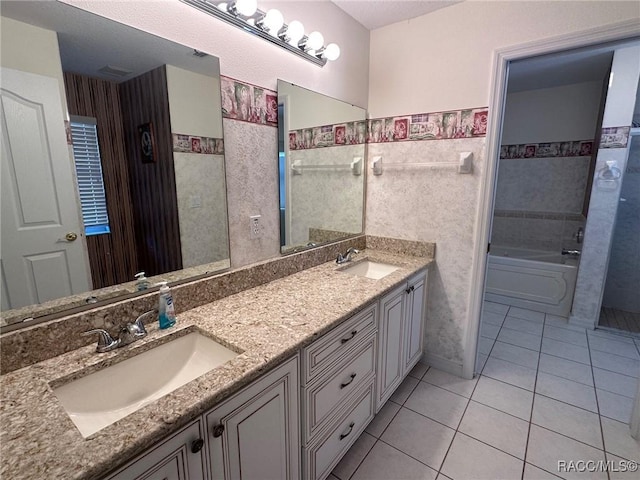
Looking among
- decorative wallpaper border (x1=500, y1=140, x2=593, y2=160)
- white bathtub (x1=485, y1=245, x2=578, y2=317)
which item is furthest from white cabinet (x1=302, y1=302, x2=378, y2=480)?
decorative wallpaper border (x1=500, y1=140, x2=593, y2=160)

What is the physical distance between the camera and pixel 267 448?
3.35 feet

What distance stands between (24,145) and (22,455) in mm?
792

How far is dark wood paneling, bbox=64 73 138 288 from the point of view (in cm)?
101

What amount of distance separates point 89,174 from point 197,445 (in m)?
0.91

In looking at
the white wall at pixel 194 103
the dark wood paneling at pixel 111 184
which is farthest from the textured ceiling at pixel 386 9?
the dark wood paneling at pixel 111 184

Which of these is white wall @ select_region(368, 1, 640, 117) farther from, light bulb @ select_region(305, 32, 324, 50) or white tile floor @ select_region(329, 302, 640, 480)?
white tile floor @ select_region(329, 302, 640, 480)

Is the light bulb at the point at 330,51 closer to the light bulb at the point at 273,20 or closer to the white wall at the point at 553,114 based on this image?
the light bulb at the point at 273,20

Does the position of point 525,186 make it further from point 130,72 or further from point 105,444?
point 105,444

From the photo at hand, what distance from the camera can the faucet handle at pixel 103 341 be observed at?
0.98 m

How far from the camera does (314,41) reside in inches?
64.5

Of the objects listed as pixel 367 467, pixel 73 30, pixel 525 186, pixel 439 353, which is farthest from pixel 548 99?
pixel 73 30

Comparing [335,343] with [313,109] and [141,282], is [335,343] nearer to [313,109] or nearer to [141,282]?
[141,282]

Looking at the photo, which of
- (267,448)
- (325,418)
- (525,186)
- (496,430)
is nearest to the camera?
(267,448)

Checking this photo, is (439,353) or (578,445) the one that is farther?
(439,353)
